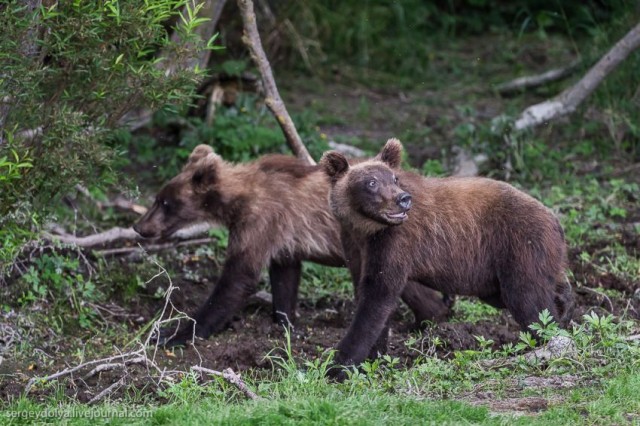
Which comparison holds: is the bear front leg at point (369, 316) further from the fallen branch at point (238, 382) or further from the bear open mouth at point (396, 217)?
the fallen branch at point (238, 382)

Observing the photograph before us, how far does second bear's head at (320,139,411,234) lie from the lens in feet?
26.2

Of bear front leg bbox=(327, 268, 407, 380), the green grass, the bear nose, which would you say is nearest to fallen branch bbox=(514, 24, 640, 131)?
the bear nose

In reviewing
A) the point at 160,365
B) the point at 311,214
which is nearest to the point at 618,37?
the point at 311,214

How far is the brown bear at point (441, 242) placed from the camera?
316 inches

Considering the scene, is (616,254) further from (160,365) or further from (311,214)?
(160,365)

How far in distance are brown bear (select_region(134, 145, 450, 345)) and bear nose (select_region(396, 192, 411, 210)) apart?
5.46 ft

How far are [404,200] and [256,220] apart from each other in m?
2.12

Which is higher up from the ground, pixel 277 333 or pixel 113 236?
pixel 113 236

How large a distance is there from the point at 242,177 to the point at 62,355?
7.72 feet

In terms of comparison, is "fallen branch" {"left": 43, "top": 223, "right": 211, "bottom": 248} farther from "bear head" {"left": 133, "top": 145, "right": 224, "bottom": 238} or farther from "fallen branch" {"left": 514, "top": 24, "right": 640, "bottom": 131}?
"fallen branch" {"left": 514, "top": 24, "right": 640, "bottom": 131}

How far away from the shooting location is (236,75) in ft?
44.1

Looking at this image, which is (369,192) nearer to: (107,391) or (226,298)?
(226,298)

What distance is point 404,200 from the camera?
7.95m

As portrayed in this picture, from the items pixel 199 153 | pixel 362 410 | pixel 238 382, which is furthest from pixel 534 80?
pixel 362 410
